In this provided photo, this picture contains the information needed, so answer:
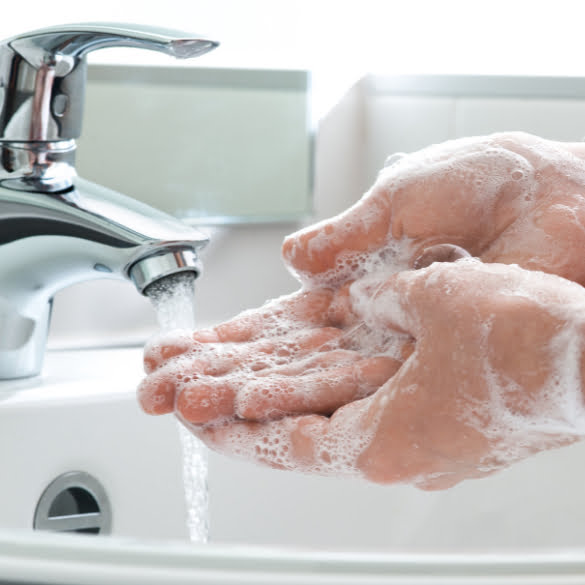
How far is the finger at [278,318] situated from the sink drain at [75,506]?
0.61 feet

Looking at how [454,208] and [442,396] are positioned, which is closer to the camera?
[442,396]

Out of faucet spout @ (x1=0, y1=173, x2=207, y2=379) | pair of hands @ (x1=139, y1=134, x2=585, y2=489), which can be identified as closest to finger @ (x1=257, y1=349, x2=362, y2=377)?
pair of hands @ (x1=139, y1=134, x2=585, y2=489)

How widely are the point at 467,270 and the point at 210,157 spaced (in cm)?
53

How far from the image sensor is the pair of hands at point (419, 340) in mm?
363

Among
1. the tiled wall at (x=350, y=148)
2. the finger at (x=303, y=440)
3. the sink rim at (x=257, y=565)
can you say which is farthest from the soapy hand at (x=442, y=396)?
the tiled wall at (x=350, y=148)

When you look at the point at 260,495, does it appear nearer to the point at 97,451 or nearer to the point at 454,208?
the point at 97,451

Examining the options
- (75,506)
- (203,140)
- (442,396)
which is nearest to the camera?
(442,396)

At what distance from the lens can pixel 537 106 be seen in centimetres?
83

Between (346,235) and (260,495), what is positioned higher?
(346,235)

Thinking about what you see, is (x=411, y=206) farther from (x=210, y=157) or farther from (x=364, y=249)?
(x=210, y=157)

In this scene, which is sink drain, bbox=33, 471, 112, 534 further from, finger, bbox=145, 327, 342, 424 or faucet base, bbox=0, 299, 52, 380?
finger, bbox=145, 327, 342, 424

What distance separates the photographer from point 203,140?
871 millimetres

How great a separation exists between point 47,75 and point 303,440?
28 cm

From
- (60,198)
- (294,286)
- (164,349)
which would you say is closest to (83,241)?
(60,198)
